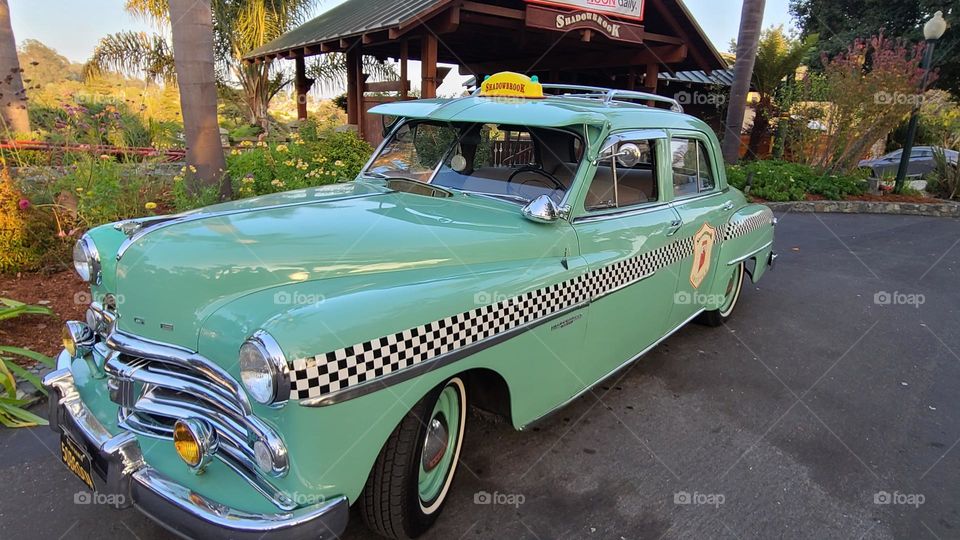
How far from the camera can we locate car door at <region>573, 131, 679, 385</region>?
3.15m

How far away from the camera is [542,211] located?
2.87 metres

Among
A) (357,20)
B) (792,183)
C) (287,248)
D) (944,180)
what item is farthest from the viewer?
(944,180)

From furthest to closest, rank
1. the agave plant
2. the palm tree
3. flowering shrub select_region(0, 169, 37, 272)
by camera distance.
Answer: the palm tree < flowering shrub select_region(0, 169, 37, 272) < the agave plant

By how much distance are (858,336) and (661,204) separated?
2808 mm

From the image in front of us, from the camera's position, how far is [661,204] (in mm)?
3787

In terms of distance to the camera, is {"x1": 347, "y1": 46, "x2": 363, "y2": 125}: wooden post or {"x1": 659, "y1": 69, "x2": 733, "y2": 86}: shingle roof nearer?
{"x1": 347, "y1": 46, "x2": 363, "y2": 125}: wooden post

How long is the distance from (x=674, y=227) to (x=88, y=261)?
10.7ft

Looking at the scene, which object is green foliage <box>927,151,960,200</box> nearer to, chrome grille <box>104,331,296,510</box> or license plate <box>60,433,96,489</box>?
chrome grille <box>104,331,296,510</box>

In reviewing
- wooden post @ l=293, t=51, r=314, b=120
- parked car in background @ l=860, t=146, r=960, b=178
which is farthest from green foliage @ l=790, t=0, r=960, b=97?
wooden post @ l=293, t=51, r=314, b=120

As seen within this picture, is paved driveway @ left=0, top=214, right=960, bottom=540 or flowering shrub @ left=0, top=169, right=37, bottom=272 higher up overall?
flowering shrub @ left=0, top=169, right=37, bottom=272

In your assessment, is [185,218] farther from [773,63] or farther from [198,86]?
[773,63]

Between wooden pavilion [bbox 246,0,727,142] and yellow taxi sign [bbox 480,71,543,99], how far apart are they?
461 centimetres

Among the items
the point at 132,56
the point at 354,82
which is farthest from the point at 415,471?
the point at 132,56

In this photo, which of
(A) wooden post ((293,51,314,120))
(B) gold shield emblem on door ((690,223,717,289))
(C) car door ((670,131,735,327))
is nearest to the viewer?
(C) car door ((670,131,735,327))
